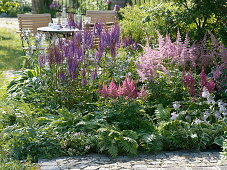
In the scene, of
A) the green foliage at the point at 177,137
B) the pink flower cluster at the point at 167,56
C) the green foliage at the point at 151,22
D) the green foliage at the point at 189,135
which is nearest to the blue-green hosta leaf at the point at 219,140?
the green foliage at the point at 189,135

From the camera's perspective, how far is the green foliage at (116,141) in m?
4.51

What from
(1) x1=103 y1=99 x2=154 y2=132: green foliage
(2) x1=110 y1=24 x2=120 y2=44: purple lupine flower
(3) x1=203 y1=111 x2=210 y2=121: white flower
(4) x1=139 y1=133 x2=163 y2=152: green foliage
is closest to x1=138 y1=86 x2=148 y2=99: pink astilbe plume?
(1) x1=103 y1=99 x2=154 y2=132: green foliage

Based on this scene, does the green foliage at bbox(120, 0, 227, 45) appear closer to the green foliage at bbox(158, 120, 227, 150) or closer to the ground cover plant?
the ground cover plant

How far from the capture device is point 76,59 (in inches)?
225

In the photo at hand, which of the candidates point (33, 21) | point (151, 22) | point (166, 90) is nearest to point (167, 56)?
point (166, 90)

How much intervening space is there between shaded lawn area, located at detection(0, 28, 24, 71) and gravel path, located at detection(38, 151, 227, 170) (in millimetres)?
4333

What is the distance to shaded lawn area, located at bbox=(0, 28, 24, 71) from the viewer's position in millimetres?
9641

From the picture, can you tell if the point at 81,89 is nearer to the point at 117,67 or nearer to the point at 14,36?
Answer: the point at 117,67

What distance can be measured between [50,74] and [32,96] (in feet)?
1.40

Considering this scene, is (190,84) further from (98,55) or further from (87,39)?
(87,39)

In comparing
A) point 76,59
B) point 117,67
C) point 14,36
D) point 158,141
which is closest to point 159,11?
point 117,67

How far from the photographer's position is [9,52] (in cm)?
1150

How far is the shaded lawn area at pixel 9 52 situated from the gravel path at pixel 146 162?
4.33 metres

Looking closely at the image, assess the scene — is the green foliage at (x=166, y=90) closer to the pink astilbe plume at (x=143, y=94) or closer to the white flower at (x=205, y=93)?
the pink astilbe plume at (x=143, y=94)
